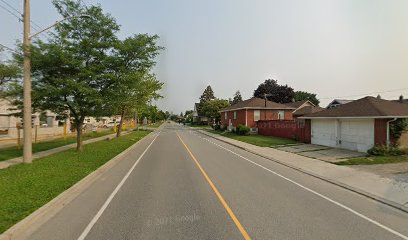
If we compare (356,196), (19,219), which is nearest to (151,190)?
(19,219)

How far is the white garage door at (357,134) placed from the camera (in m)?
20.5

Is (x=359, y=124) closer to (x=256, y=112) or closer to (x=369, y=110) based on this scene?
(x=369, y=110)

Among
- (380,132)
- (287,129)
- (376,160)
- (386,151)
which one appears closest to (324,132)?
(380,132)

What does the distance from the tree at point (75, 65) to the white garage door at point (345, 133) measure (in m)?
16.8

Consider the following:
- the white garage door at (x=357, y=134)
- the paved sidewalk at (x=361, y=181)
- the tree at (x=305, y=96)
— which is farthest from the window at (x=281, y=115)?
the tree at (x=305, y=96)

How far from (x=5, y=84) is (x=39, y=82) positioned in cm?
954

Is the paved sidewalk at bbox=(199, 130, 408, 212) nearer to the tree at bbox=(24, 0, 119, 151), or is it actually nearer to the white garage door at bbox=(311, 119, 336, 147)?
the white garage door at bbox=(311, 119, 336, 147)

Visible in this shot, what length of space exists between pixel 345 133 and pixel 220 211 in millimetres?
18507

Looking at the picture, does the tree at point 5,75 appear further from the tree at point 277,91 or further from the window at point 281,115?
the tree at point 277,91

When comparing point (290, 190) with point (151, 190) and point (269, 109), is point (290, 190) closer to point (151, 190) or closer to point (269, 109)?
point (151, 190)

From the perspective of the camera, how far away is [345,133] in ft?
75.8

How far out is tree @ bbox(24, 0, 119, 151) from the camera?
710 inches

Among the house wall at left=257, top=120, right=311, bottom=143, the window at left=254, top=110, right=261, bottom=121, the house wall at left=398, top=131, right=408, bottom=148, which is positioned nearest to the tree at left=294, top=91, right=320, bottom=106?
the window at left=254, top=110, right=261, bottom=121

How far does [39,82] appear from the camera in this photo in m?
19.0
